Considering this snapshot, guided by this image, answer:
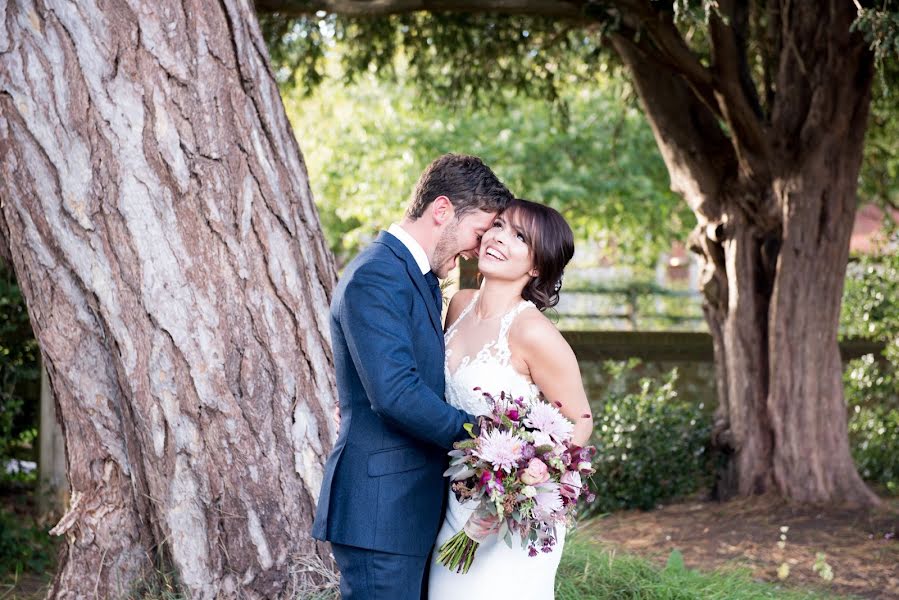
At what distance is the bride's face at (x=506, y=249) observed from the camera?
133 inches

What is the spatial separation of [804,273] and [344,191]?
14.9 meters

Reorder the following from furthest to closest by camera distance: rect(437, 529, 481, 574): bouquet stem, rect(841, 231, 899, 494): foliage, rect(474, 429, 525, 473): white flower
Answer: rect(841, 231, 899, 494): foliage
rect(437, 529, 481, 574): bouquet stem
rect(474, 429, 525, 473): white flower

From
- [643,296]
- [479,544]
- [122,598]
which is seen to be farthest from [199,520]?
[643,296]

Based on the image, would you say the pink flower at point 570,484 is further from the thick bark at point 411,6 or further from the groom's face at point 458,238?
the thick bark at point 411,6

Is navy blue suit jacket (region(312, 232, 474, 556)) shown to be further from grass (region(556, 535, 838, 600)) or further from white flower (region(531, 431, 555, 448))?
grass (region(556, 535, 838, 600))

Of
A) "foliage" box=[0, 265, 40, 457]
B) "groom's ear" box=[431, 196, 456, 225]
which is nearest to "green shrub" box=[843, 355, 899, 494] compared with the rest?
"foliage" box=[0, 265, 40, 457]

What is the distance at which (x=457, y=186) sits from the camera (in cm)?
328

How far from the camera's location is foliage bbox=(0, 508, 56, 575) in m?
6.51

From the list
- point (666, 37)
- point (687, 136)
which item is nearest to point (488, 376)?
point (666, 37)

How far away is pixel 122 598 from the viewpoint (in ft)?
14.1

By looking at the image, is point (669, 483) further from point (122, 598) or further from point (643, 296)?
point (643, 296)

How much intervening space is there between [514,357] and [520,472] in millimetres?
495

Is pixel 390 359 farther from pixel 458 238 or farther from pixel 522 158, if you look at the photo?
pixel 522 158

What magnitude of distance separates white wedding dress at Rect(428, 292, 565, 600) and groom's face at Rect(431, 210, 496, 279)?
0.25m
